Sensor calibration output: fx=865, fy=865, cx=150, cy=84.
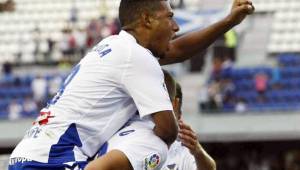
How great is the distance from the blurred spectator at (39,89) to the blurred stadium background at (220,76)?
Answer: 0.02 m

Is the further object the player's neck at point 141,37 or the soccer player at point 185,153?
the soccer player at point 185,153

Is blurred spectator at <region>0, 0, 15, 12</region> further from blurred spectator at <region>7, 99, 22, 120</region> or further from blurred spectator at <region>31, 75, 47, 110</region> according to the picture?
blurred spectator at <region>7, 99, 22, 120</region>

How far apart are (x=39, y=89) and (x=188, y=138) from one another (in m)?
15.4

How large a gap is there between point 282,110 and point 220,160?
8.97 feet

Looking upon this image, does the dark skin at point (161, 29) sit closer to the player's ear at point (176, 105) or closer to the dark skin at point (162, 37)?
the dark skin at point (162, 37)

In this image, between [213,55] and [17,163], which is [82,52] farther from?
[17,163]

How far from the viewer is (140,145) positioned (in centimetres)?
408

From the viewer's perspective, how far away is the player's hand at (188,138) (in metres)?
4.87

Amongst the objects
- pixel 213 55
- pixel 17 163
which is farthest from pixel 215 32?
pixel 213 55

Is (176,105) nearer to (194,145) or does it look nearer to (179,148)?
(194,145)

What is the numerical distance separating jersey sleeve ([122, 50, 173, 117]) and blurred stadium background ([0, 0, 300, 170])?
1349cm

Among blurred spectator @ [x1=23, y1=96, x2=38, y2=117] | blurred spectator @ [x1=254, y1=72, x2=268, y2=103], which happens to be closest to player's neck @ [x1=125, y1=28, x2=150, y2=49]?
blurred spectator @ [x1=254, y1=72, x2=268, y2=103]

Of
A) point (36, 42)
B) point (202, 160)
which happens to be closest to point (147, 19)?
point (202, 160)

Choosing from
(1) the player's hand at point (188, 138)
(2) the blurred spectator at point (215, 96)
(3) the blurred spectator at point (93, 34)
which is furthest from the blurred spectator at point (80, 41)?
(1) the player's hand at point (188, 138)
